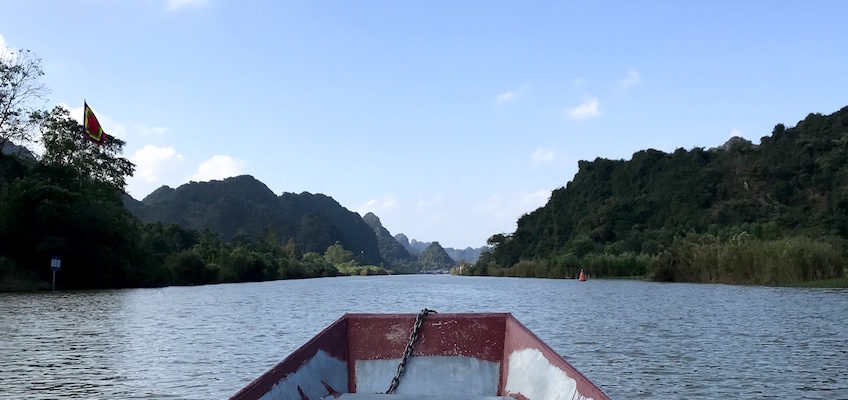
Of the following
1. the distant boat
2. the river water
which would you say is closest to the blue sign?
the river water

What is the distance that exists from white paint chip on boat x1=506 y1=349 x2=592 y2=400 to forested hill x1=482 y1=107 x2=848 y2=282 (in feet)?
211

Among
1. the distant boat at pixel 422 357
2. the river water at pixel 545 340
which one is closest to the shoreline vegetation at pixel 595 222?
the river water at pixel 545 340

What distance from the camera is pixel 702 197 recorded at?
396ft

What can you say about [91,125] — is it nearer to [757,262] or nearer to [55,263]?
[55,263]

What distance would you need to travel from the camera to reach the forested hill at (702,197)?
3639 inches

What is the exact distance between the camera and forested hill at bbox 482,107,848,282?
303 ft

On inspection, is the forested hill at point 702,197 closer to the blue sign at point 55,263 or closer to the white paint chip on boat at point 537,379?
the blue sign at point 55,263

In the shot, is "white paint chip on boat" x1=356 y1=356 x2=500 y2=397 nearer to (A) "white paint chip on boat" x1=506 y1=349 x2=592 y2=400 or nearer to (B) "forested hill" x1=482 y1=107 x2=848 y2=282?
(A) "white paint chip on boat" x1=506 y1=349 x2=592 y2=400

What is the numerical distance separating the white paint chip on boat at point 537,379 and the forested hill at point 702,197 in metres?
64.4

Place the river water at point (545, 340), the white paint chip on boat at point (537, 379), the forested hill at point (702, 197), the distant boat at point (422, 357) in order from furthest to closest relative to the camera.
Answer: the forested hill at point (702, 197) → the river water at point (545, 340) → the distant boat at point (422, 357) → the white paint chip on boat at point (537, 379)

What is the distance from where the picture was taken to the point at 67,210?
173 feet

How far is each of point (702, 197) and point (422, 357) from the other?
121147 millimetres

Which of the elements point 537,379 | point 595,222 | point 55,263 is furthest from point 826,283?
point 595,222

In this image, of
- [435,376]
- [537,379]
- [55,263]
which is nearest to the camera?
[537,379]
